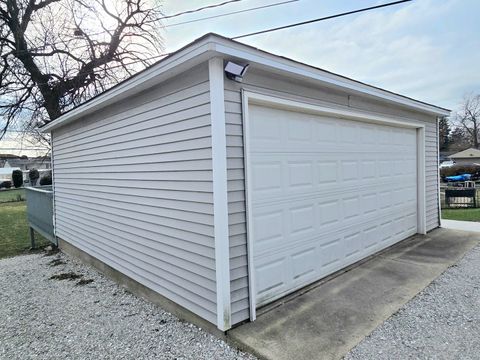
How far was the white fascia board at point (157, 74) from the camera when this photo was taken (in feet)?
8.93

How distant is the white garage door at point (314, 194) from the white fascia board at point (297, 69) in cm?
46

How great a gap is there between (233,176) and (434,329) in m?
2.32

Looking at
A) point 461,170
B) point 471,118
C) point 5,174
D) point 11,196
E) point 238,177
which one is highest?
point 471,118

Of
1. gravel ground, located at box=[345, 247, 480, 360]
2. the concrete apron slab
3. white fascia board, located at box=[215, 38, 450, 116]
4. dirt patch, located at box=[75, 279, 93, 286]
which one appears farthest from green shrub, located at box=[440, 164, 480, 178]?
dirt patch, located at box=[75, 279, 93, 286]

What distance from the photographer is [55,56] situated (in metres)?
13.1

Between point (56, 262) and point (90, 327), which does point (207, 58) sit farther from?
point (56, 262)

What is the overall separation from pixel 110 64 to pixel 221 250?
14.2 meters

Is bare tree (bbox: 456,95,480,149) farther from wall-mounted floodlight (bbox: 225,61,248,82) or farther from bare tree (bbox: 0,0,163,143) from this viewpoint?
wall-mounted floodlight (bbox: 225,61,248,82)

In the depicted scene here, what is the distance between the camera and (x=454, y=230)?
269 inches

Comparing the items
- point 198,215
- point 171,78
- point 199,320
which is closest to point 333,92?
point 171,78

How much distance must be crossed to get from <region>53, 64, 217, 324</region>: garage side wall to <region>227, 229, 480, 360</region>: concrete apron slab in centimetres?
56

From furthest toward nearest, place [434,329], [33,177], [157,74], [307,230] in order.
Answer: [33,177] → [307,230] → [157,74] → [434,329]

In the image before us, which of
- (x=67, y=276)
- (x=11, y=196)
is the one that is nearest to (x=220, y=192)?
(x=67, y=276)

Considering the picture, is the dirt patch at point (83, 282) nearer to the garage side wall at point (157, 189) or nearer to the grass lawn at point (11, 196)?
the garage side wall at point (157, 189)
